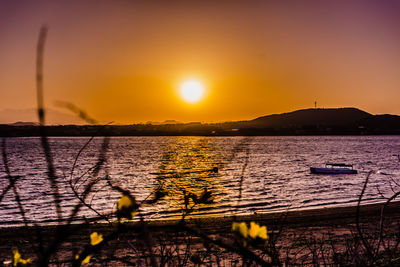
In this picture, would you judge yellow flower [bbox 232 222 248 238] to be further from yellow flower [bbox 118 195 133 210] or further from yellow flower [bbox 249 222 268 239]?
yellow flower [bbox 118 195 133 210]

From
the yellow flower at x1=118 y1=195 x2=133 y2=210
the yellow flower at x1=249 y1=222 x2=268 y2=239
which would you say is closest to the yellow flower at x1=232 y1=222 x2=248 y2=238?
the yellow flower at x1=249 y1=222 x2=268 y2=239

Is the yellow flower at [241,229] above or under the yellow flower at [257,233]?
above

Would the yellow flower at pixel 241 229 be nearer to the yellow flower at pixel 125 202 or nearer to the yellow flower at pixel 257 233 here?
the yellow flower at pixel 257 233

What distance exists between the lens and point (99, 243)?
823 mm

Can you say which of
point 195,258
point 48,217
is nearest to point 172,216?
point 48,217

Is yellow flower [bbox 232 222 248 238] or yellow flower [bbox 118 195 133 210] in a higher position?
yellow flower [bbox 118 195 133 210]

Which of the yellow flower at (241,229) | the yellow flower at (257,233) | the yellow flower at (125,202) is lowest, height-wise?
the yellow flower at (257,233)

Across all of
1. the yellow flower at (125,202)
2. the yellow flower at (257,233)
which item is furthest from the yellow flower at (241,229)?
the yellow flower at (125,202)

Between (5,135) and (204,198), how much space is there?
607 mm

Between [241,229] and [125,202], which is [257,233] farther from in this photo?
[125,202]

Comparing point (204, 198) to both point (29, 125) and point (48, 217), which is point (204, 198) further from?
point (48, 217)

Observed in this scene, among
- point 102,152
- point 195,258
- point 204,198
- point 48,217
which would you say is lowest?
point 48,217

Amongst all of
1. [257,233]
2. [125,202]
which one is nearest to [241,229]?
[257,233]

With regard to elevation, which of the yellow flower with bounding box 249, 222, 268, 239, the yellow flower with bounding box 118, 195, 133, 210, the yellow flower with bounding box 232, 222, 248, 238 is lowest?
the yellow flower with bounding box 249, 222, 268, 239
